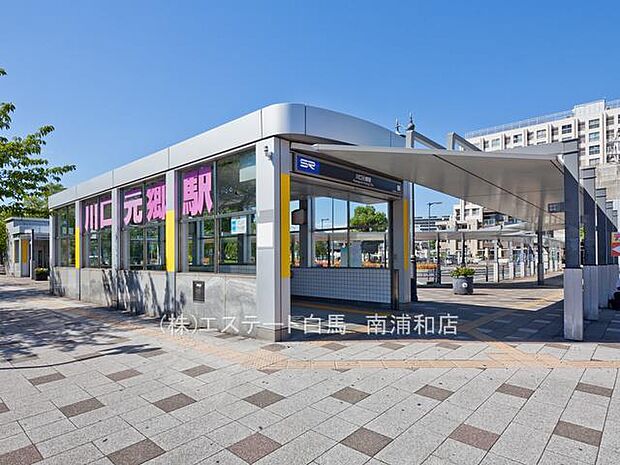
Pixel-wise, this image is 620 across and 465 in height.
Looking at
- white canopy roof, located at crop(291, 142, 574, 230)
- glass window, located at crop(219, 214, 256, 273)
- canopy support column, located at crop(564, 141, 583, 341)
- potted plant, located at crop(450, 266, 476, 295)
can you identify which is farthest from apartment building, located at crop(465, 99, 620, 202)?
glass window, located at crop(219, 214, 256, 273)

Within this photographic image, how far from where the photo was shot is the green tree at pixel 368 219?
10.7 meters

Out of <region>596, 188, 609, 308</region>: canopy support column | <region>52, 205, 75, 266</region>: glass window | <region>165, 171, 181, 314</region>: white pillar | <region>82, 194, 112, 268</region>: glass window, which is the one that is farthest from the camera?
<region>52, 205, 75, 266</region>: glass window

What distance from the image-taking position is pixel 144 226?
417 inches

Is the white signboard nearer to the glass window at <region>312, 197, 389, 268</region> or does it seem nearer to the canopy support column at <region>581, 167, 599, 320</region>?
the glass window at <region>312, 197, 389, 268</region>

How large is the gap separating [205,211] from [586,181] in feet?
28.6

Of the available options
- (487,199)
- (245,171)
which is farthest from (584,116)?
(245,171)

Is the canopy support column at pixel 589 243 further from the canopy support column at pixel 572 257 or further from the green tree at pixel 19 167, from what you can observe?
the green tree at pixel 19 167

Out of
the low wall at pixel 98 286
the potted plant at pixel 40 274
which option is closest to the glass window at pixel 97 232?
the low wall at pixel 98 286

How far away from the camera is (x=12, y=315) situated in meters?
10.7

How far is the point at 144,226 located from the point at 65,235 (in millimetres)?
7490

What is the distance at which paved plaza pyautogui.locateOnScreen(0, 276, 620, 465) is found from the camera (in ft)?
10.5

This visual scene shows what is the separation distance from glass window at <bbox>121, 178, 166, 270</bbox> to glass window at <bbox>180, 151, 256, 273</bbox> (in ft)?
3.40

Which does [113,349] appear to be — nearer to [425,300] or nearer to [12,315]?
[12,315]

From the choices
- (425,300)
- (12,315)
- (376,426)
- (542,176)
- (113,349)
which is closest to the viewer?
(376,426)
